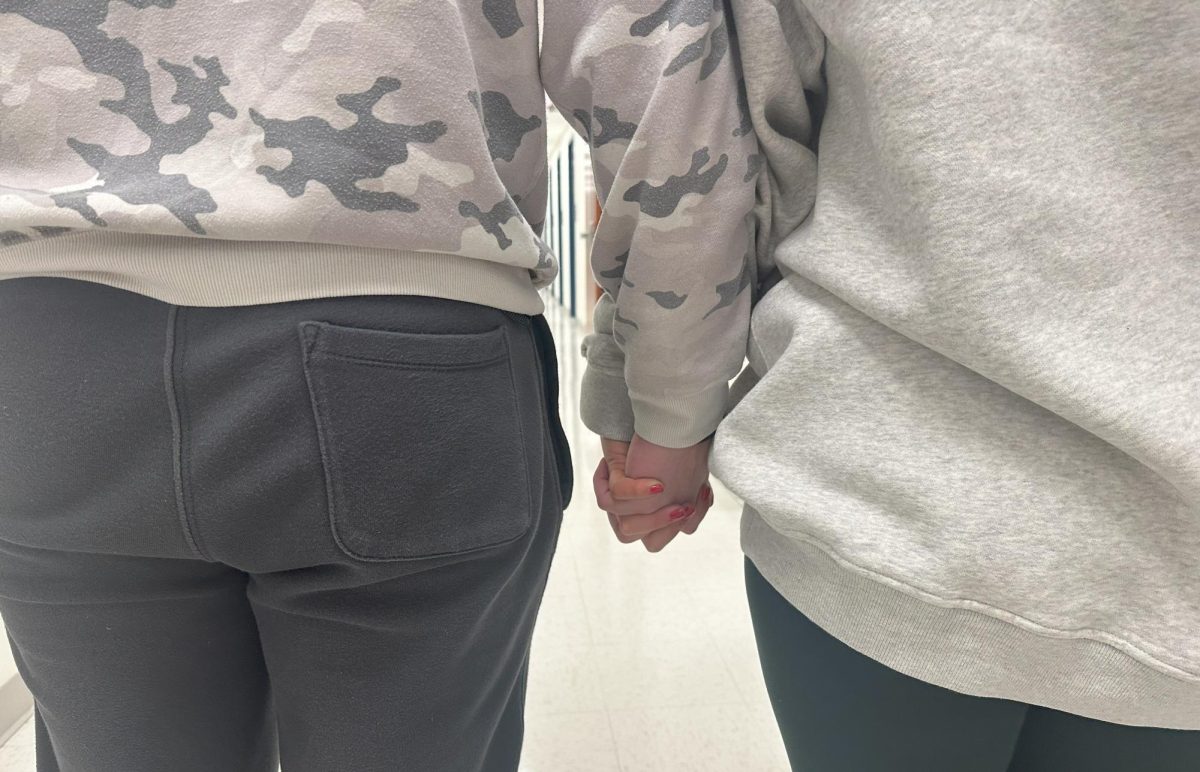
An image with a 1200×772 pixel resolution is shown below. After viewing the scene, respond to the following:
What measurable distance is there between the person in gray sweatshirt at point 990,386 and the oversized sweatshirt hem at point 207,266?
282 mm

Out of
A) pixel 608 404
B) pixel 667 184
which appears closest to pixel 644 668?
pixel 608 404

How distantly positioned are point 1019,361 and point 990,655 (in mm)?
181

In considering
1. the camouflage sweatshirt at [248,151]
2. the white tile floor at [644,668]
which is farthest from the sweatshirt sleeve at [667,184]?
the white tile floor at [644,668]

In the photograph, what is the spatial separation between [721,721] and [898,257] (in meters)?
1.16

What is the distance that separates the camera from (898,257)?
47cm

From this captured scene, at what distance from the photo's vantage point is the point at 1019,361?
41 cm

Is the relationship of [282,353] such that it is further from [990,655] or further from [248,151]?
[990,655]

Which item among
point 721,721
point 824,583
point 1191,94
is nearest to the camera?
point 1191,94

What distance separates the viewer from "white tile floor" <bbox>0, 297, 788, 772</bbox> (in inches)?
52.3

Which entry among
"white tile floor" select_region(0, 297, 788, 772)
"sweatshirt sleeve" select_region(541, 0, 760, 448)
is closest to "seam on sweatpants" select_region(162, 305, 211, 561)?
"sweatshirt sleeve" select_region(541, 0, 760, 448)

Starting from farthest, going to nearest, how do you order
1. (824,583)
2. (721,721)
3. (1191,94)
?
(721,721) < (824,583) < (1191,94)

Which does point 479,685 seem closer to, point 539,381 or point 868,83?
point 539,381

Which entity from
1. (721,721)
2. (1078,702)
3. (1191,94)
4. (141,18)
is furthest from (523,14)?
(721,721)

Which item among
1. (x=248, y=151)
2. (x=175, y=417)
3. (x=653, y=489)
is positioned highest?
(x=248, y=151)
